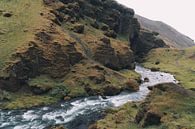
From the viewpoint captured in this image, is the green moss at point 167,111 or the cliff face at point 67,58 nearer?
the green moss at point 167,111

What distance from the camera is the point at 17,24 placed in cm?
9069

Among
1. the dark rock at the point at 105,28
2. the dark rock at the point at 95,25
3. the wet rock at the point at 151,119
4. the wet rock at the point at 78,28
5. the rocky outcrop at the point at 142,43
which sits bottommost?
the rocky outcrop at the point at 142,43

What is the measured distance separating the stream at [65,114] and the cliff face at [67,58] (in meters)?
3.42

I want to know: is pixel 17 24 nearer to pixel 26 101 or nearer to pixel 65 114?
pixel 26 101

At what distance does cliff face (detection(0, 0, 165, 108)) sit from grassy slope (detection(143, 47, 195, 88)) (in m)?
18.2

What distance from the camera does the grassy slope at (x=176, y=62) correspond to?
122875mm

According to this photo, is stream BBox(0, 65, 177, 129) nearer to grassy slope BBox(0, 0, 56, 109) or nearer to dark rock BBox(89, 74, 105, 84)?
grassy slope BBox(0, 0, 56, 109)

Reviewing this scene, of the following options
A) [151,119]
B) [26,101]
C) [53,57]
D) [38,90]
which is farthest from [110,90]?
[151,119]

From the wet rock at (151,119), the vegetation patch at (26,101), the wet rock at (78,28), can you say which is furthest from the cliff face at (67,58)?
the wet rock at (151,119)

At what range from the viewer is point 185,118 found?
1961 inches

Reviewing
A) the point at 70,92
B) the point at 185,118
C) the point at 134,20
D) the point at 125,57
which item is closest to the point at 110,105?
the point at 70,92

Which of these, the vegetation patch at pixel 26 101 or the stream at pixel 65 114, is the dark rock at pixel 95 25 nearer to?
the stream at pixel 65 114

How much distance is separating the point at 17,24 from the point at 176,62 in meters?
77.9

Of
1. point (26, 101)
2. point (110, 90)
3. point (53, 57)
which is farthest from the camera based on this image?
point (53, 57)
